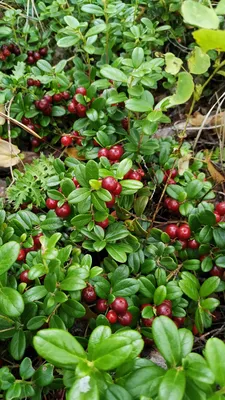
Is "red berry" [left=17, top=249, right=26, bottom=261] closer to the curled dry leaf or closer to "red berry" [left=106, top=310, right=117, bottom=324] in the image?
"red berry" [left=106, top=310, right=117, bottom=324]

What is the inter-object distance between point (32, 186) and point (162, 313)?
1.08 m

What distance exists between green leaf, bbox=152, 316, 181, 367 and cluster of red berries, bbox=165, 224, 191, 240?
0.84 m

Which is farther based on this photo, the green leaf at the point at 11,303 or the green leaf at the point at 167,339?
the green leaf at the point at 11,303

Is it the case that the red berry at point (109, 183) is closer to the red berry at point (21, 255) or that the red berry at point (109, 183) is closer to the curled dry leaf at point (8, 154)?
the red berry at point (21, 255)

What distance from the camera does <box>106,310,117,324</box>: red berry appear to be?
190cm

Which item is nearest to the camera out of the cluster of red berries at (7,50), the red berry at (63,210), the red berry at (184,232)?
the red berry at (63,210)

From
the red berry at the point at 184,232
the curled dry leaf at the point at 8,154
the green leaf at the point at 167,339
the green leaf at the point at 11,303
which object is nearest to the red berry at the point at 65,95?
the curled dry leaf at the point at 8,154

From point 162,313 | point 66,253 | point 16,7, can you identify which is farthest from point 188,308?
point 16,7

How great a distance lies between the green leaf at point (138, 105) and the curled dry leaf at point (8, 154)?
92cm

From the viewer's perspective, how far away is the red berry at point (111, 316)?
1.90 meters

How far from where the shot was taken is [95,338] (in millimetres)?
1444

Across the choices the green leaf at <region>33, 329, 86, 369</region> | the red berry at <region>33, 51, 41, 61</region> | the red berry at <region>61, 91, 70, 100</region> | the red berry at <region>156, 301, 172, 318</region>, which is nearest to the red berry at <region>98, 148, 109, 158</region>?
the red berry at <region>61, 91, 70, 100</region>

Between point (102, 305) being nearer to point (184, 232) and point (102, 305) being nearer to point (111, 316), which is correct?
point (111, 316)

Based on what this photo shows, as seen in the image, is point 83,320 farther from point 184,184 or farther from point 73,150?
point 73,150
